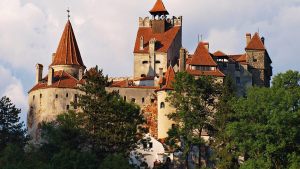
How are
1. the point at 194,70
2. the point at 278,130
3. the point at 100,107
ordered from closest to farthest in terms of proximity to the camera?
the point at 278,130
the point at 100,107
the point at 194,70

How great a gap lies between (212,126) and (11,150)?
56.1ft

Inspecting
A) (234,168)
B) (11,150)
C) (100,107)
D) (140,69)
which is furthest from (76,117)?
(140,69)

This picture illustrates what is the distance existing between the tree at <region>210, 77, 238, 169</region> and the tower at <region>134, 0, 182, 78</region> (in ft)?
63.0

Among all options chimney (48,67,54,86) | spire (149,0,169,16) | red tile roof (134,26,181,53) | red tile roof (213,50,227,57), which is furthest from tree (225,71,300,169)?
spire (149,0,169,16)

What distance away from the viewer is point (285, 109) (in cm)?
7144

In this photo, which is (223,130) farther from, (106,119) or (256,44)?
(256,44)

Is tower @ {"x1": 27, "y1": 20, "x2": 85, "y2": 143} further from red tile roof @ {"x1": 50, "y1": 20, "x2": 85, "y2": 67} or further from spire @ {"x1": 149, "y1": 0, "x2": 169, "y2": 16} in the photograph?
spire @ {"x1": 149, "y1": 0, "x2": 169, "y2": 16}

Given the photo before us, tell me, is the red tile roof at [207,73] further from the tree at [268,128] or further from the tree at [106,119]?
Result: the tree at [268,128]

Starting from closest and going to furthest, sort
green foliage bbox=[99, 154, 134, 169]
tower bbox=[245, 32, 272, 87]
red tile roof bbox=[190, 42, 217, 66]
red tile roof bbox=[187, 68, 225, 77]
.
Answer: green foliage bbox=[99, 154, 134, 169] → red tile roof bbox=[187, 68, 225, 77] → red tile roof bbox=[190, 42, 217, 66] → tower bbox=[245, 32, 272, 87]

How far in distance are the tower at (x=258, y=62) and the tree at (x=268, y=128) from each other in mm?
19903

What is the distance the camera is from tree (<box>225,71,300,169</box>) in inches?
2744

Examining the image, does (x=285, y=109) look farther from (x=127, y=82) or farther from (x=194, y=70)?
(x=127, y=82)

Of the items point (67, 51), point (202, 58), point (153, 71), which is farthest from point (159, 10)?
point (202, 58)

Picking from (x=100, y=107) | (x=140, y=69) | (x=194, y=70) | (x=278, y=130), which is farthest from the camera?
(x=140, y=69)
